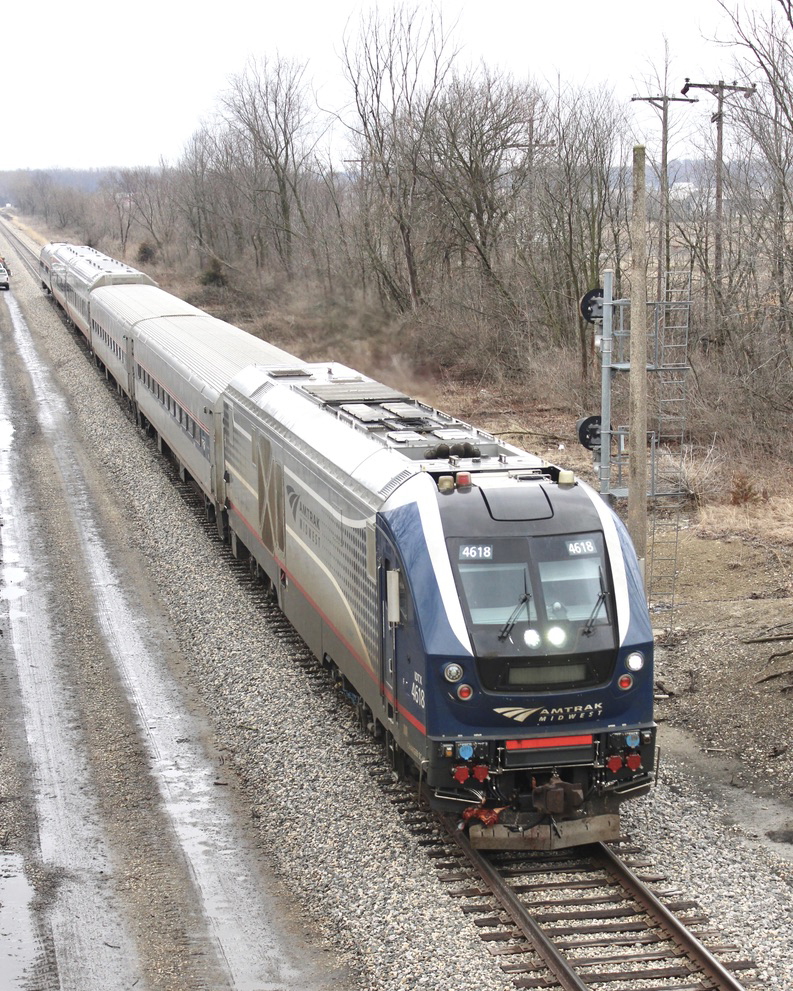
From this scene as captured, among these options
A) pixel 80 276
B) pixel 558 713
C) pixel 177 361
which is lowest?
pixel 558 713

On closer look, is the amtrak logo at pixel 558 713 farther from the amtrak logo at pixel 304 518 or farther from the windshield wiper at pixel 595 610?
the amtrak logo at pixel 304 518

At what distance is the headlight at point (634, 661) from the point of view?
9.00 metres

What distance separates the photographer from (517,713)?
28.9ft

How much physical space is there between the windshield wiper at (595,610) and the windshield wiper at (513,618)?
1.61 feet

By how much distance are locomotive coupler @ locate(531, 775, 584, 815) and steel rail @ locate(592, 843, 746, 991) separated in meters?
0.58

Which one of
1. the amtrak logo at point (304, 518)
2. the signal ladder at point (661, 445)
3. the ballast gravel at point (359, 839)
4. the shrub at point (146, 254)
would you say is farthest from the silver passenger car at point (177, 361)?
the shrub at point (146, 254)

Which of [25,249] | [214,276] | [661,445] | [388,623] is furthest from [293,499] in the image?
[25,249]

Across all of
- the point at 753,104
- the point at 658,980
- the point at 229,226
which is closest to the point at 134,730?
the point at 658,980

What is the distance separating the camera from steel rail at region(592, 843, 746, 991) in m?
7.43

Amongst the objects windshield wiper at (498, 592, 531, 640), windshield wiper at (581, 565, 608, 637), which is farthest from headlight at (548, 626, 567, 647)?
windshield wiper at (498, 592, 531, 640)

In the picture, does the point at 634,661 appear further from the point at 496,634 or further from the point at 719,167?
the point at 719,167

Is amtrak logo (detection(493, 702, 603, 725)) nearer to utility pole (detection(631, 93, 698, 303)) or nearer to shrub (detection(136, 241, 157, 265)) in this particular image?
utility pole (detection(631, 93, 698, 303))

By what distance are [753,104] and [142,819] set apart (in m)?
21.4

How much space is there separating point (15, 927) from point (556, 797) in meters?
4.09
